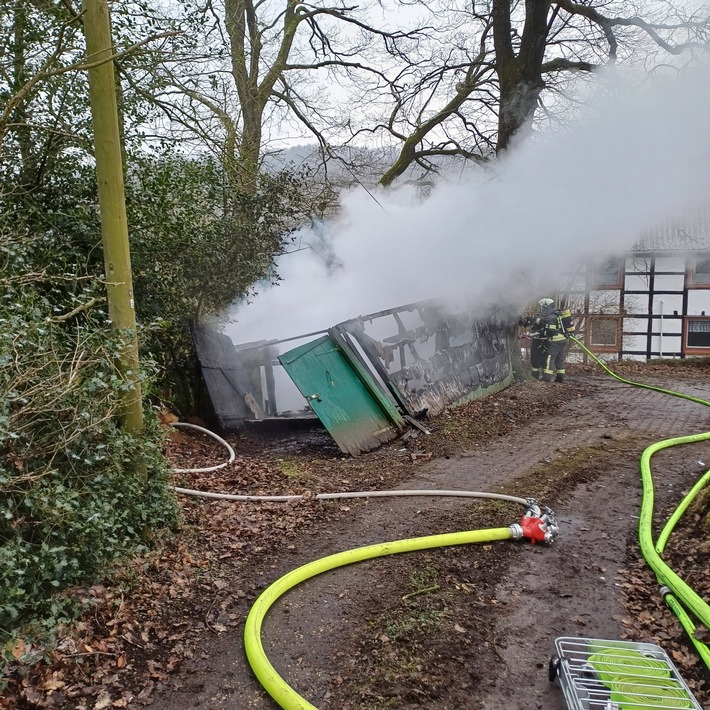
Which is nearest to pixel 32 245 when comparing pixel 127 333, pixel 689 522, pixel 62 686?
pixel 127 333

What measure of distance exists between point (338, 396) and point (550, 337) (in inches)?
237

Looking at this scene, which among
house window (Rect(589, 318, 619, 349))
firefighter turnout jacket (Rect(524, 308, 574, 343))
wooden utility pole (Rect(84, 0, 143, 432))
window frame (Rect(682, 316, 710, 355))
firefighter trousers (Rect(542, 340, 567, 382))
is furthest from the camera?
house window (Rect(589, 318, 619, 349))

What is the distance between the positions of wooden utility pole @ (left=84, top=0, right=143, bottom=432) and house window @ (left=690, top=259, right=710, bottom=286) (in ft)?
74.9

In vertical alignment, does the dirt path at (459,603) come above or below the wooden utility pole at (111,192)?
below

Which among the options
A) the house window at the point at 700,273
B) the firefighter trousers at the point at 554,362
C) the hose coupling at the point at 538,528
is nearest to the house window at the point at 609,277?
the house window at the point at 700,273

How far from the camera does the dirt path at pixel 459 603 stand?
2.77 metres

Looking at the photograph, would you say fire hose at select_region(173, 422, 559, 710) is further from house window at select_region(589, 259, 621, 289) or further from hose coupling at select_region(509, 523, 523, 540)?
house window at select_region(589, 259, 621, 289)

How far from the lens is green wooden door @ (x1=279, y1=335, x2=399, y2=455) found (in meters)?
7.02

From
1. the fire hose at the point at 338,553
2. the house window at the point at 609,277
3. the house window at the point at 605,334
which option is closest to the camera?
the fire hose at the point at 338,553

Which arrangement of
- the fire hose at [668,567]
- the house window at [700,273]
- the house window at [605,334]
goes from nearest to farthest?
the fire hose at [668,567] < the house window at [700,273] < the house window at [605,334]

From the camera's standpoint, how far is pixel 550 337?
11352 mm

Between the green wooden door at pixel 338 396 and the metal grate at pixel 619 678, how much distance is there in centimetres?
436

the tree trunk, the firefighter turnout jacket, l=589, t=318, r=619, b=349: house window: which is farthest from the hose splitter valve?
l=589, t=318, r=619, b=349: house window

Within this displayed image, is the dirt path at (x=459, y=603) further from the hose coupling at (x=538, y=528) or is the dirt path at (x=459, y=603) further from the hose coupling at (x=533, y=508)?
the hose coupling at (x=533, y=508)
